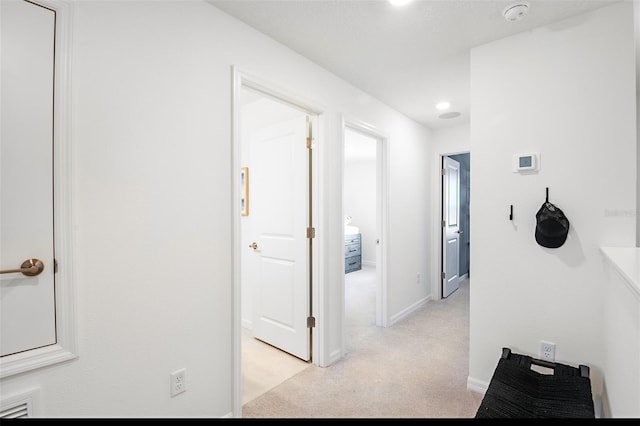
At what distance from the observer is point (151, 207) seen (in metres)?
1.65

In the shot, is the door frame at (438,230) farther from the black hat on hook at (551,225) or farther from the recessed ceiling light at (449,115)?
the black hat on hook at (551,225)

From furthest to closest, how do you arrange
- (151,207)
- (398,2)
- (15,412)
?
(398,2) → (151,207) → (15,412)

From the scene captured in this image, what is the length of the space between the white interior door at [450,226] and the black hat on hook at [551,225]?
2.49 metres

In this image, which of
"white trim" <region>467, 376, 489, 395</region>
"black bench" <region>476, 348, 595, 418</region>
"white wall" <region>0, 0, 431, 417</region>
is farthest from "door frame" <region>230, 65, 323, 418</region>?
"white trim" <region>467, 376, 489, 395</region>

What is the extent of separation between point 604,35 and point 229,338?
2.72m

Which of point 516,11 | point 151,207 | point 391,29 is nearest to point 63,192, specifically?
point 151,207

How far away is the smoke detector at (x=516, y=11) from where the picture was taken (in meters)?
1.86

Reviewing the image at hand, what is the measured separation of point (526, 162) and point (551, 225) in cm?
42

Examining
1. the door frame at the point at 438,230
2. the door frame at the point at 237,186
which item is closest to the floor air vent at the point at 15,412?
the door frame at the point at 237,186

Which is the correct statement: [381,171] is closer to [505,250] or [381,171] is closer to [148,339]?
[505,250]

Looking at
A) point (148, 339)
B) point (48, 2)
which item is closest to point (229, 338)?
point (148, 339)

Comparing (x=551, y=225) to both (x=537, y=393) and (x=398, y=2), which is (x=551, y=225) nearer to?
(x=537, y=393)

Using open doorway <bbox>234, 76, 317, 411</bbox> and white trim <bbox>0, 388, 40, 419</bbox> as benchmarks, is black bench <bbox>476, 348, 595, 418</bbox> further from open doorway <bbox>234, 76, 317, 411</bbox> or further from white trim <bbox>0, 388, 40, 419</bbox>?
white trim <bbox>0, 388, 40, 419</bbox>

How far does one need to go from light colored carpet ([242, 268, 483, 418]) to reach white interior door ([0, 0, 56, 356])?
1.27 meters
